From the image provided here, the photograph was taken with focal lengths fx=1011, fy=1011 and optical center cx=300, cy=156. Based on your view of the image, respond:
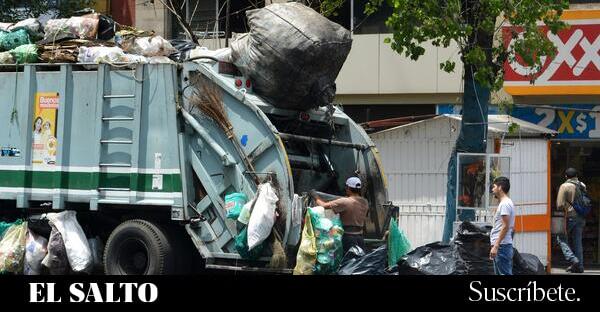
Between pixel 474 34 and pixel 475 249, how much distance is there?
2998 millimetres

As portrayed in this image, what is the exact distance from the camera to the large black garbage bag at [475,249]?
9773mm

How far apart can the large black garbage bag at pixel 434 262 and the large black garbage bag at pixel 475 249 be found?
8cm

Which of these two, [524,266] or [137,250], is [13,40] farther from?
[524,266]

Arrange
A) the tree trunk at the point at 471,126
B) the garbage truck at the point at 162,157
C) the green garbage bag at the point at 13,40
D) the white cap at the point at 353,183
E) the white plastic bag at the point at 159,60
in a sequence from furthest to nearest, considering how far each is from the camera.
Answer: the tree trunk at the point at 471,126
the green garbage bag at the point at 13,40
the white cap at the point at 353,183
the white plastic bag at the point at 159,60
the garbage truck at the point at 162,157

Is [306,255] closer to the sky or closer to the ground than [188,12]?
closer to the ground

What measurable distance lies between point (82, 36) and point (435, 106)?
23.8 feet

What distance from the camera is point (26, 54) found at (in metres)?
11.2

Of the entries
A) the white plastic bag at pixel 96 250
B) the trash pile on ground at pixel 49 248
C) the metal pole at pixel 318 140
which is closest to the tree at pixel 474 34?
the metal pole at pixel 318 140

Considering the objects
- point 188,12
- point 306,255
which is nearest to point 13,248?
point 306,255

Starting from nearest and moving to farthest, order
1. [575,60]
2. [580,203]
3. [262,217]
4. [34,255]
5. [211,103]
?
[262,217], [211,103], [34,255], [580,203], [575,60]

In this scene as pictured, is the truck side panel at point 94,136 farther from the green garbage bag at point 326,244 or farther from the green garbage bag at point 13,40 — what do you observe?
the green garbage bag at point 326,244

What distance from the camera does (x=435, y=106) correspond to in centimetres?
1695

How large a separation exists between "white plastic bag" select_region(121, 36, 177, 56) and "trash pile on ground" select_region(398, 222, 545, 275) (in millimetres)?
3510

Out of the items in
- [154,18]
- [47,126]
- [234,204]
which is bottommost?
[234,204]
